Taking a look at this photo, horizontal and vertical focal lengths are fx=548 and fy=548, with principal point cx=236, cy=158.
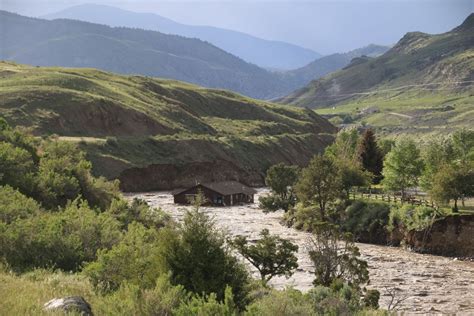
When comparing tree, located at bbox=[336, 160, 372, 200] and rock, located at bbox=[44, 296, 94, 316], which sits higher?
tree, located at bbox=[336, 160, 372, 200]

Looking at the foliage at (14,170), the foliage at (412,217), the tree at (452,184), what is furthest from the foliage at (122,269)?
the tree at (452,184)

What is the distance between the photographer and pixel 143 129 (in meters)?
128

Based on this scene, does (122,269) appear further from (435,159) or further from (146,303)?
(435,159)

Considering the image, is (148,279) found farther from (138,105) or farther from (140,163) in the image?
(138,105)

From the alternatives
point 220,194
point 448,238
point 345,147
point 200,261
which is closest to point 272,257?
point 200,261

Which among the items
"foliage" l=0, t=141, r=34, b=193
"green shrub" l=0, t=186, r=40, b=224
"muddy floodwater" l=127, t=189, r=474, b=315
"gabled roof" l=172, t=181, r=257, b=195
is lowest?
"muddy floodwater" l=127, t=189, r=474, b=315

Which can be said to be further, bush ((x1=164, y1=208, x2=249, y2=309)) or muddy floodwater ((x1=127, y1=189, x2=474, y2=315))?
muddy floodwater ((x1=127, y1=189, x2=474, y2=315))

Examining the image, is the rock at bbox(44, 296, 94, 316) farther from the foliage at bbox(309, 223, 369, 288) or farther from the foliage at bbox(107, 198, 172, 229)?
the foliage at bbox(309, 223, 369, 288)

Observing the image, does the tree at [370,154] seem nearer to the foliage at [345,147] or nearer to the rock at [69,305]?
the foliage at [345,147]

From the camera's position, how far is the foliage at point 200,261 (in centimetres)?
1744

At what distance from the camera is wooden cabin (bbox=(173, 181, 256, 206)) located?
9575 cm

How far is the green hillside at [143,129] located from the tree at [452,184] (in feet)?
202

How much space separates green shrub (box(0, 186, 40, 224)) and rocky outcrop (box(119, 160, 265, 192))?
244 feet

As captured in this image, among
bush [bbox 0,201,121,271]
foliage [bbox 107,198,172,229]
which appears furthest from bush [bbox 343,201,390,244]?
bush [bbox 0,201,121,271]
